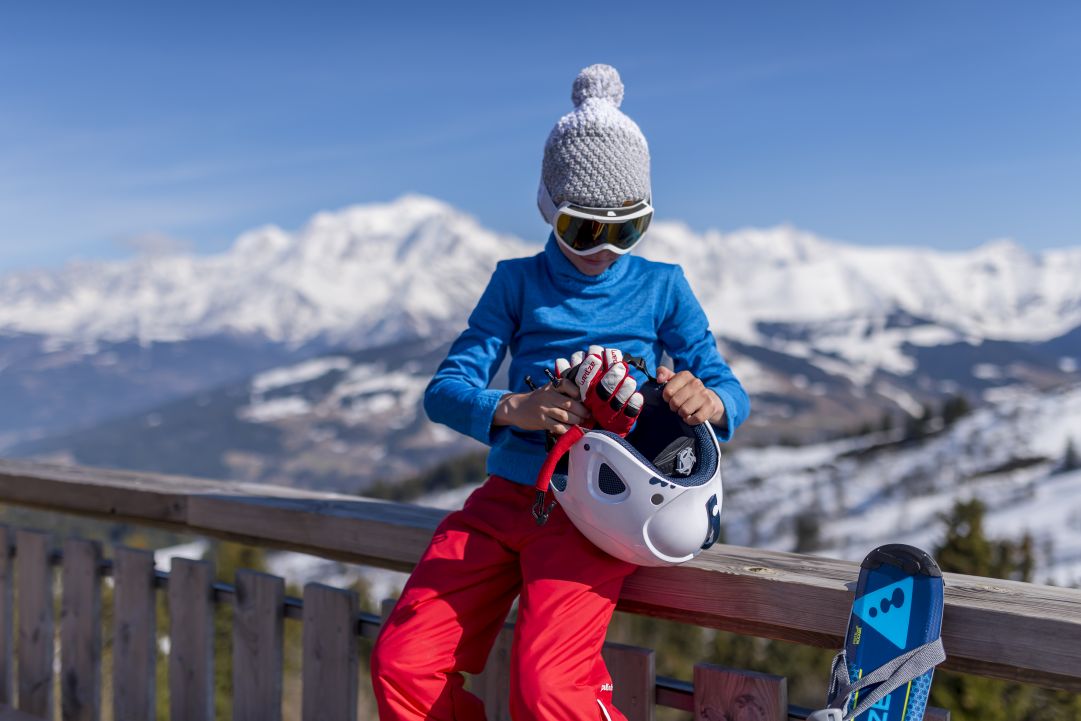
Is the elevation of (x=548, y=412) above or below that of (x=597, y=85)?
below

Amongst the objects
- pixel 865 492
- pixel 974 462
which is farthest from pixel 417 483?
pixel 974 462

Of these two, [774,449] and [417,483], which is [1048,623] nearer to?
[417,483]

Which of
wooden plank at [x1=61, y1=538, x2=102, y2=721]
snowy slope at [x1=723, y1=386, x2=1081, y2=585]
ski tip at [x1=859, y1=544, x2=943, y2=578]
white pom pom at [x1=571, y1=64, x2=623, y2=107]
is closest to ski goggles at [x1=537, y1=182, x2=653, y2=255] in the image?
white pom pom at [x1=571, y1=64, x2=623, y2=107]

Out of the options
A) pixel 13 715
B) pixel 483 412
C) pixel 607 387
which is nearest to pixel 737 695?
pixel 607 387

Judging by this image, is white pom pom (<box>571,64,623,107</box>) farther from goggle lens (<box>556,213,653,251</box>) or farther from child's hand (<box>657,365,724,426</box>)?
child's hand (<box>657,365,724,426</box>)

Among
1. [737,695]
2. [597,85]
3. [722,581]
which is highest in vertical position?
[597,85]

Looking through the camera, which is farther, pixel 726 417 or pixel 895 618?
pixel 726 417

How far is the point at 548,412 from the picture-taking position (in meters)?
2.16

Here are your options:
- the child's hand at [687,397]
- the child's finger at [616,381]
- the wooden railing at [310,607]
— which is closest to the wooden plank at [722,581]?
the wooden railing at [310,607]

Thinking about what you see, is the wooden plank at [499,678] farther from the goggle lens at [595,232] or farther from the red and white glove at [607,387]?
the goggle lens at [595,232]

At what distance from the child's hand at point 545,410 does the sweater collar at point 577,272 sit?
0.45 m

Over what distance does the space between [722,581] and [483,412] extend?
677 millimetres

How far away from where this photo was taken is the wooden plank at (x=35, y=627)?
3523 millimetres

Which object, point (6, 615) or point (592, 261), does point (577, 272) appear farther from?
point (6, 615)
